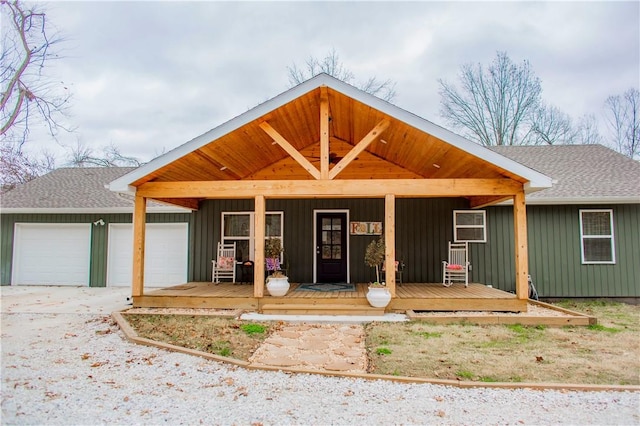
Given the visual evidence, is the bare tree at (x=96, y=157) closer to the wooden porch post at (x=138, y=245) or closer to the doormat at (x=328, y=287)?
the wooden porch post at (x=138, y=245)

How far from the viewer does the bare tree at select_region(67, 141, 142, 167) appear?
73.2 ft

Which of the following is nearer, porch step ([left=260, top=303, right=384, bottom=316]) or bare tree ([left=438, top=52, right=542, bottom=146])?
porch step ([left=260, top=303, right=384, bottom=316])

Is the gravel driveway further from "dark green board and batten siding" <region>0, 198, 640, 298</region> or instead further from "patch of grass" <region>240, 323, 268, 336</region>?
"dark green board and batten siding" <region>0, 198, 640, 298</region>

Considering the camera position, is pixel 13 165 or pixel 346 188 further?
pixel 13 165

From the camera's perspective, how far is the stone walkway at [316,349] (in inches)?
171

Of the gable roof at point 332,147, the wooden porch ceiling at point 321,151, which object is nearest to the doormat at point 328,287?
the wooden porch ceiling at point 321,151

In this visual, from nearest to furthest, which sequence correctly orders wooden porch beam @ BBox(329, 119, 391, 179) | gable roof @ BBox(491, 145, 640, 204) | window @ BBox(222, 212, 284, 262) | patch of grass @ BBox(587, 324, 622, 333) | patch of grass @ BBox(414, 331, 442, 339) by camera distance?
1. patch of grass @ BBox(414, 331, 442, 339)
2. patch of grass @ BBox(587, 324, 622, 333)
3. wooden porch beam @ BBox(329, 119, 391, 179)
4. gable roof @ BBox(491, 145, 640, 204)
5. window @ BBox(222, 212, 284, 262)

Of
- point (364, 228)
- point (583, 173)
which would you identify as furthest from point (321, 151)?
point (583, 173)

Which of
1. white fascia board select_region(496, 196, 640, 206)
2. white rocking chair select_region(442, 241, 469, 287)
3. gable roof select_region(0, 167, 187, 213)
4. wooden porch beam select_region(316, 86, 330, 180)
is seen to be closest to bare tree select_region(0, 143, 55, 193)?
gable roof select_region(0, 167, 187, 213)

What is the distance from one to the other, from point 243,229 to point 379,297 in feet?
14.6

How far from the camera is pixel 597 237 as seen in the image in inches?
355

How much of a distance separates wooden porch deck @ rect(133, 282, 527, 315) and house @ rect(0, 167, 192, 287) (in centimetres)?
310

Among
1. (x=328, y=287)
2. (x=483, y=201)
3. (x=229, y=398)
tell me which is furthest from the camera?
(x=483, y=201)

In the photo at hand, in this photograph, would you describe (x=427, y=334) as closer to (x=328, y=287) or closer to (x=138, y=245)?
(x=328, y=287)
